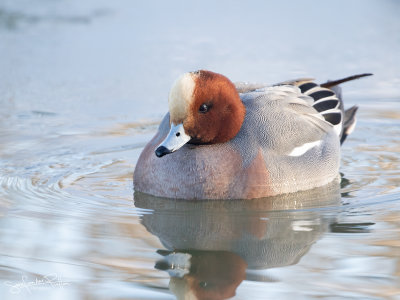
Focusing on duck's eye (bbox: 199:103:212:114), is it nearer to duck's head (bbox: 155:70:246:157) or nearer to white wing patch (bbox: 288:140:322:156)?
duck's head (bbox: 155:70:246:157)

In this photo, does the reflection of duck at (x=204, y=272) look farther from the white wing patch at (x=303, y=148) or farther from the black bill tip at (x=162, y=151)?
the white wing patch at (x=303, y=148)

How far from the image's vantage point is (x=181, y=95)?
4855 millimetres

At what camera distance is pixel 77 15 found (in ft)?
33.7

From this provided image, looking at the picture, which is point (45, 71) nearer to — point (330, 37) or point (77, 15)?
point (77, 15)

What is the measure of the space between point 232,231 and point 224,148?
2.81ft

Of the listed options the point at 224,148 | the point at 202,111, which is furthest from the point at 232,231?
the point at 202,111

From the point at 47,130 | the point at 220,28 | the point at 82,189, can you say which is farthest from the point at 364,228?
the point at 220,28

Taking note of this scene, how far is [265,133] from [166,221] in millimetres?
1086

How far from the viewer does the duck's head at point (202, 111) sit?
4859mm

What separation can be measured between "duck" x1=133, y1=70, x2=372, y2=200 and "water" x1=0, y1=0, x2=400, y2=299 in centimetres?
11

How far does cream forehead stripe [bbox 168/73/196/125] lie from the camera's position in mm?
4840

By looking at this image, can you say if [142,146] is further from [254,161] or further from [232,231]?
[232,231]

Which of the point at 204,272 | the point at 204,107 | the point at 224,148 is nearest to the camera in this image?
the point at 204,272

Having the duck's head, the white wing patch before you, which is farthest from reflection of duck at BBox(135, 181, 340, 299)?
the duck's head
